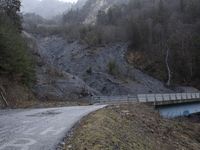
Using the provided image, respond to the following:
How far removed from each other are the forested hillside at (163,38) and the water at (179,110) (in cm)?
2922

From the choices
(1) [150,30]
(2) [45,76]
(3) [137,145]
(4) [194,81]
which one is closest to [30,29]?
(1) [150,30]

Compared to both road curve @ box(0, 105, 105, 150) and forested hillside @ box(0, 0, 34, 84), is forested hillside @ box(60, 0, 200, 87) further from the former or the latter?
road curve @ box(0, 105, 105, 150)

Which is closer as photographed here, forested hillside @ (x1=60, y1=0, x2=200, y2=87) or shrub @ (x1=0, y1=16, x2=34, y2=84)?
shrub @ (x1=0, y1=16, x2=34, y2=84)

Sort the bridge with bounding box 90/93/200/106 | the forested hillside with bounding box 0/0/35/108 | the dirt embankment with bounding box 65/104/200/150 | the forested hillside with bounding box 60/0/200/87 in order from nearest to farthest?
the dirt embankment with bounding box 65/104/200/150 < the forested hillside with bounding box 0/0/35/108 < the bridge with bounding box 90/93/200/106 < the forested hillside with bounding box 60/0/200/87

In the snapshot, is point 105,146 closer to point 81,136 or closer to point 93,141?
point 93,141

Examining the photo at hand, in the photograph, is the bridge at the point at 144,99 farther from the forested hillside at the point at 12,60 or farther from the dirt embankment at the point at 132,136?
the dirt embankment at the point at 132,136

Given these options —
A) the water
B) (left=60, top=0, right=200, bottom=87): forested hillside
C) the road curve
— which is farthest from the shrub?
(left=60, top=0, right=200, bottom=87): forested hillside

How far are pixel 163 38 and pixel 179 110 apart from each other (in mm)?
57371

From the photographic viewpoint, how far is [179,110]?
158ft

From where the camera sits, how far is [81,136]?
1349 centimetres

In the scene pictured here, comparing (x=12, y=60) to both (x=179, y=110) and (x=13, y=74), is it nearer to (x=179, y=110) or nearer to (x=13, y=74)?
(x=13, y=74)

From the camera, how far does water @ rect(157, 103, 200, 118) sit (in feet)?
143

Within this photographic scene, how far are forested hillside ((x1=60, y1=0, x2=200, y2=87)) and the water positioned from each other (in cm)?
2922

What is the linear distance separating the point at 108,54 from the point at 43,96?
49.0 meters
